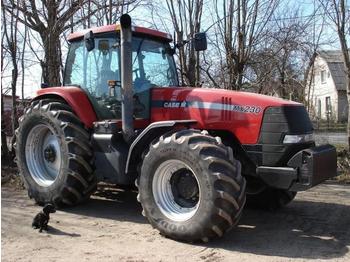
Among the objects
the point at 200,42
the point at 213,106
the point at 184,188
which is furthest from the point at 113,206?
the point at 200,42

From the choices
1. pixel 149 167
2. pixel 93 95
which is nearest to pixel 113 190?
pixel 93 95

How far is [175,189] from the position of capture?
609cm

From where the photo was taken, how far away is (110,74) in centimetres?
721

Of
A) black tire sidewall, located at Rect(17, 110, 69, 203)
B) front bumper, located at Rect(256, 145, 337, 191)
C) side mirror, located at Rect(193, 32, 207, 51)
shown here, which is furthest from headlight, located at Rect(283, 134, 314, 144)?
black tire sidewall, located at Rect(17, 110, 69, 203)

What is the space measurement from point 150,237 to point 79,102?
8.13ft

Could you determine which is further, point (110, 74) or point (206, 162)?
point (110, 74)

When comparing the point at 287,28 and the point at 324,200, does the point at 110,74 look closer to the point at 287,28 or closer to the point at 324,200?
the point at 324,200

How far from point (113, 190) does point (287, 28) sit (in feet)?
24.4

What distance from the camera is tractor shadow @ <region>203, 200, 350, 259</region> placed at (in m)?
5.40

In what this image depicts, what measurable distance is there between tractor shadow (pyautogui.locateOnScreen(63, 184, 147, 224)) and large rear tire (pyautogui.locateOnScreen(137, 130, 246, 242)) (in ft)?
2.56

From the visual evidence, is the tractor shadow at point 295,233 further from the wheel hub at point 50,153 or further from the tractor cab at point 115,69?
the wheel hub at point 50,153

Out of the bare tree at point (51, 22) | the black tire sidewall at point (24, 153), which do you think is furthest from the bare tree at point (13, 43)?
the black tire sidewall at point (24, 153)

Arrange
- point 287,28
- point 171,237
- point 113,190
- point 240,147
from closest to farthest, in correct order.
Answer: point 171,237 < point 240,147 < point 113,190 < point 287,28

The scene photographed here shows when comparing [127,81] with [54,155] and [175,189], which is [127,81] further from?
[54,155]
